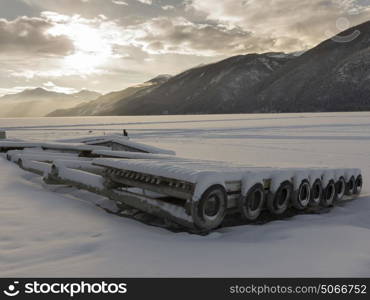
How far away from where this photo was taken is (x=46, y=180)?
8.20 meters

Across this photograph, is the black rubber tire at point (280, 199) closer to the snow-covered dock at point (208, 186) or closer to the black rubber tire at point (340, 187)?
the snow-covered dock at point (208, 186)

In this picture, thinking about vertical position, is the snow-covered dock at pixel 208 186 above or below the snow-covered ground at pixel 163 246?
above

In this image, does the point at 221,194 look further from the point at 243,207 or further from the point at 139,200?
the point at 139,200

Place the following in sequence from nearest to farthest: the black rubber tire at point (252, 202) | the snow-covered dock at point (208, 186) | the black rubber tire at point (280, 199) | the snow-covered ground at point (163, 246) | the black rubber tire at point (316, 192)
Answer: the snow-covered ground at point (163, 246), the snow-covered dock at point (208, 186), the black rubber tire at point (252, 202), the black rubber tire at point (280, 199), the black rubber tire at point (316, 192)

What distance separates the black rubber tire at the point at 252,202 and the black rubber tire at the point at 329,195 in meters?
2.01

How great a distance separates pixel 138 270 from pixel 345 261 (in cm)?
246

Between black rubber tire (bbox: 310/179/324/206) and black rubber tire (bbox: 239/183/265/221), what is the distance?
60.0 inches

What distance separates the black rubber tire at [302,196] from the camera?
6129mm

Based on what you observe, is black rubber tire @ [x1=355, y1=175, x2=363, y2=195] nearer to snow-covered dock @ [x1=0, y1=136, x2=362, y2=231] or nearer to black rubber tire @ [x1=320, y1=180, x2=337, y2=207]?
snow-covered dock @ [x1=0, y1=136, x2=362, y2=231]

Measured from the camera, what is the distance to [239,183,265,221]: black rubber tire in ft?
17.2

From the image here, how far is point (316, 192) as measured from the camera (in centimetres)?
673

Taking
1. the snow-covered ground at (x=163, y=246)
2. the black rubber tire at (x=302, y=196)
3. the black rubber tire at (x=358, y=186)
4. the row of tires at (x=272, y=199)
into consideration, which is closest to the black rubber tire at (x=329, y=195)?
the row of tires at (x=272, y=199)

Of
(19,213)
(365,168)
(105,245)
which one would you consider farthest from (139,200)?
(365,168)

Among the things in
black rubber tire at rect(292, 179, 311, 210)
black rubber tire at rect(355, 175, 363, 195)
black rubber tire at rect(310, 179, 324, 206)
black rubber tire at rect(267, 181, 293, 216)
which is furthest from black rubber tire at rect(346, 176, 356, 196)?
black rubber tire at rect(267, 181, 293, 216)
